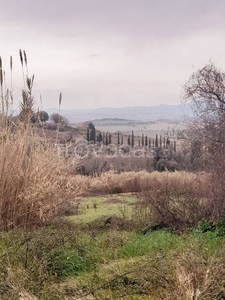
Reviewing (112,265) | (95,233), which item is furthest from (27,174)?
(112,265)

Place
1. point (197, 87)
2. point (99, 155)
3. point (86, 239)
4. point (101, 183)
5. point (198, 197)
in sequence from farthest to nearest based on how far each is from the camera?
point (99, 155) < point (101, 183) < point (197, 87) < point (198, 197) < point (86, 239)

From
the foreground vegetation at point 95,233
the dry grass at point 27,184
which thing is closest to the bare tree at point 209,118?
the foreground vegetation at point 95,233

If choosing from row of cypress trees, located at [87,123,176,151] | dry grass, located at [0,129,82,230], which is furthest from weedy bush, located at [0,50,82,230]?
row of cypress trees, located at [87,123,176,151]

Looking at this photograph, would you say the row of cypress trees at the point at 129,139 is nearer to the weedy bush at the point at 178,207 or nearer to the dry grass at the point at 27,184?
the weedy bush at the point at 178,207

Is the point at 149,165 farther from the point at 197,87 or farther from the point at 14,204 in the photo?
the point at 14,204

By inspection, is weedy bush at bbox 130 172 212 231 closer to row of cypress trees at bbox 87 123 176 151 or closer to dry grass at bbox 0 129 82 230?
dry grass at bbox 0 129 82 230

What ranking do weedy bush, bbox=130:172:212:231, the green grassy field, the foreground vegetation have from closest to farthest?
the green grassy field < the foreground vegetation < weedy bush, bbox=130:172:212:231

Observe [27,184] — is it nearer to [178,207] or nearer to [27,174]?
[27,174]

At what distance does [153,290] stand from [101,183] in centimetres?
909

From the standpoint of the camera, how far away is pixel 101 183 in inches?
527

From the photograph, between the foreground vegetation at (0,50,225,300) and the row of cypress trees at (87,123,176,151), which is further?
the row of cypress trees at (87,123,176,151)

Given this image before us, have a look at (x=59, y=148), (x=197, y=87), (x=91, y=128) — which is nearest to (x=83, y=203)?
(x=59, y=148)

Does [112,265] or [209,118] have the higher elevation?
[209,118]

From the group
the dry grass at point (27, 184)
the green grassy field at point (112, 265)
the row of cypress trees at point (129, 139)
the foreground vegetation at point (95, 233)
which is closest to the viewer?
the green grassy field at point (112, 265)
